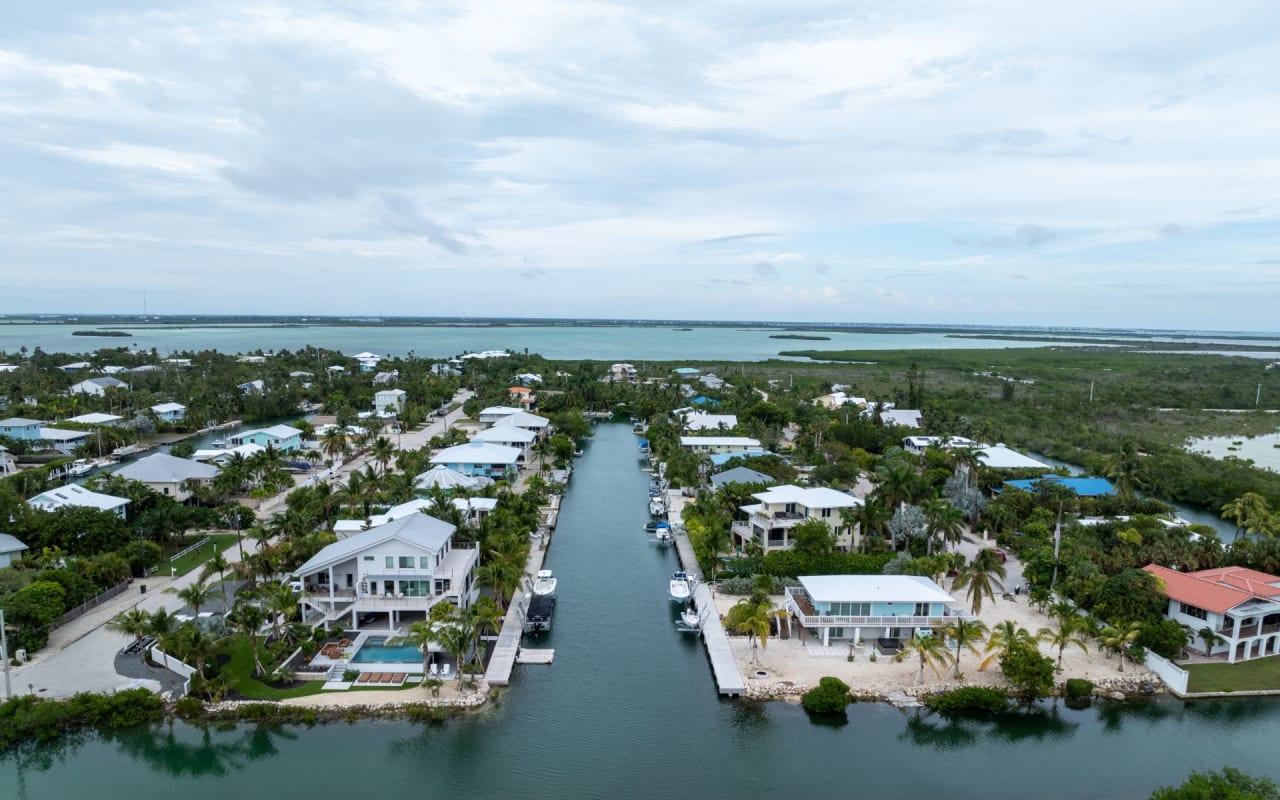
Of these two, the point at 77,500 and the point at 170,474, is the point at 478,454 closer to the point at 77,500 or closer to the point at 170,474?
the point at 170,474

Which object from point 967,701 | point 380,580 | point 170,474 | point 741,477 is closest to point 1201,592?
point 967,701

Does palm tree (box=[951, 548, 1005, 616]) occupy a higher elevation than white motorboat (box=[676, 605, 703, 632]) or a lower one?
higher

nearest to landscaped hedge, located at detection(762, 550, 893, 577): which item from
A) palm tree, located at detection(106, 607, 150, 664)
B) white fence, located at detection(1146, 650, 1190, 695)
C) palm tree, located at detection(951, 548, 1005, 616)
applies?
palm tree, located at detection(951, 548, 1005, 616)

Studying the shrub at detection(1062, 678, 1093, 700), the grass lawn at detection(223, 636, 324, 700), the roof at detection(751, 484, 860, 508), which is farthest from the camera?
Result: the roof at detection(751, 484, 860, 508)

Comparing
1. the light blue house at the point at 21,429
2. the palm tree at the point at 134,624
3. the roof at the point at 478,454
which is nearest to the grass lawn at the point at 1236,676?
the palm tree at the point at 134,624

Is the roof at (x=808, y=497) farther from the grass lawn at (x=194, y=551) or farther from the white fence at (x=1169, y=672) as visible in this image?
the grass lawn at (x=194, y=551)

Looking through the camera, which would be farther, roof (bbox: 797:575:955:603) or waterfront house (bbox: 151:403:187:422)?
waterfront house (bbox: 151:403:187:422)

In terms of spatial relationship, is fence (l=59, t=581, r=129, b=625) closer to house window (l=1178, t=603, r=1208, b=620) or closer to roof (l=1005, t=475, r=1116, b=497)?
house window (l=1178, t=603, r=1208, b=620)
